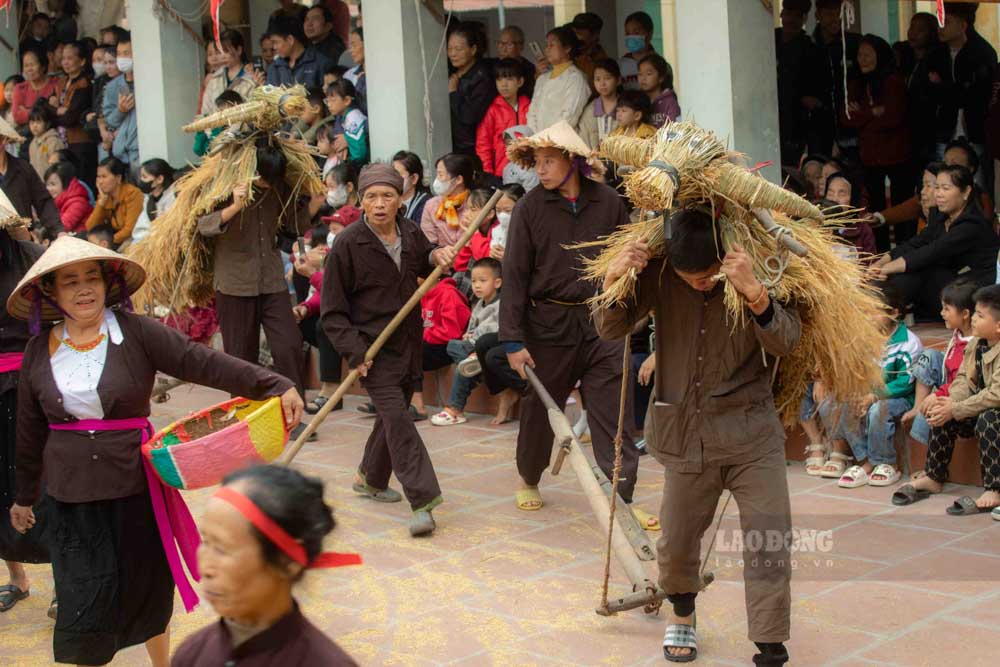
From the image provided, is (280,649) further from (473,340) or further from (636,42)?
(636,42)

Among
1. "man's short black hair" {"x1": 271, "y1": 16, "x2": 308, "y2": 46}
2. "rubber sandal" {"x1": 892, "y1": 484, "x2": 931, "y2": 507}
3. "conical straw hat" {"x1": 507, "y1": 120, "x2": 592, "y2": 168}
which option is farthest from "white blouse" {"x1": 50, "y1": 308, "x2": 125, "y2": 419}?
"man's short black hair" {"x1": 271, "y1": 16, "x2": 308, "y2": 46}

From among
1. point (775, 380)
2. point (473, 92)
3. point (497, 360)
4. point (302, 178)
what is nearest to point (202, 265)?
point (302, 178)

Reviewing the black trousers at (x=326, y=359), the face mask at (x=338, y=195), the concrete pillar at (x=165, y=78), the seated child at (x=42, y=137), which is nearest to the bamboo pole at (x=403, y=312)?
the black trousers at (x=326, y=359)

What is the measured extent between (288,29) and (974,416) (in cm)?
789

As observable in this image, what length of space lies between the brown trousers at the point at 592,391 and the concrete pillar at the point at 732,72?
7.40 feet

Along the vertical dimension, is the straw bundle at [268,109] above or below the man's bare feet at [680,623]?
above

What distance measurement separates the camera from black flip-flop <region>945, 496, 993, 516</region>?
646cm

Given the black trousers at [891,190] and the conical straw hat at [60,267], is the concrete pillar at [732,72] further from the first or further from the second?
the conical straw hat at [60,267]

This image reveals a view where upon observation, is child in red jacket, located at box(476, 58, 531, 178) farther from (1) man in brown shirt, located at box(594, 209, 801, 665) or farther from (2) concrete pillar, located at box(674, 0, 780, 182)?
(1) man in brown shirt, located at box(594, 209, 801, 665)

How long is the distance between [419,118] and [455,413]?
2.97 meters

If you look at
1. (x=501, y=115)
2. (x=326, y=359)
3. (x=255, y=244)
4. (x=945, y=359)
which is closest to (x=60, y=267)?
(x=255, y=244)

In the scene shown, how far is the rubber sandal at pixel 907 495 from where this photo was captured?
672cm

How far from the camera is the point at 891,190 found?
10.5 m

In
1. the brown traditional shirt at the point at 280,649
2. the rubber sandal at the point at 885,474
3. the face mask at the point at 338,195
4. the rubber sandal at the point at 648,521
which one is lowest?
the rubber sandal at the point at 648,521
